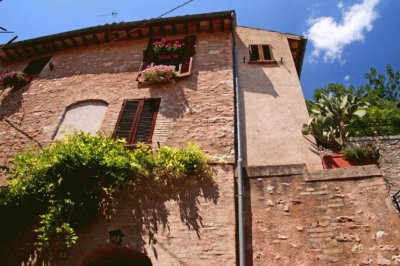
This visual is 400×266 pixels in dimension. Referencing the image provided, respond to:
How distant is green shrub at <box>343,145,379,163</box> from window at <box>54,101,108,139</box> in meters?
5.96

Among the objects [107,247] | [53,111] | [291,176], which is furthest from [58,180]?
[291,176]

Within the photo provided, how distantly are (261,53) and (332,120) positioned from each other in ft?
12.4

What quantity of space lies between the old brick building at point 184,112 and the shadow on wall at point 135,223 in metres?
0.02

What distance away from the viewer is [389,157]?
941cm

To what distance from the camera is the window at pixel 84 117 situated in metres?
8.12

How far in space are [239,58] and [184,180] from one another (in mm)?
5357

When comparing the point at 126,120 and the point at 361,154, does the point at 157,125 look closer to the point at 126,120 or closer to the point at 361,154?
the point at 126,120

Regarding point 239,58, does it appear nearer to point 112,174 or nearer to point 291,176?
point 291,176

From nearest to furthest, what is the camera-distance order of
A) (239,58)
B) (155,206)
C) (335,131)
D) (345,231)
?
1. (345,231)
2. (155,206)
3. (335,131)
4. (239,58)

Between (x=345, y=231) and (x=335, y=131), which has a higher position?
(x=335, y=131)

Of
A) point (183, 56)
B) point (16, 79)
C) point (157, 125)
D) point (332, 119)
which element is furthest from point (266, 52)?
point (16, 79)

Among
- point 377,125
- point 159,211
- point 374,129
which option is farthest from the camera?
point 374,129

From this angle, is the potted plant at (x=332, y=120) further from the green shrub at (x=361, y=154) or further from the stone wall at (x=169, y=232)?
the stone wall at (x=169, y=232)

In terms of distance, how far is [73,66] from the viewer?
1023 cm
